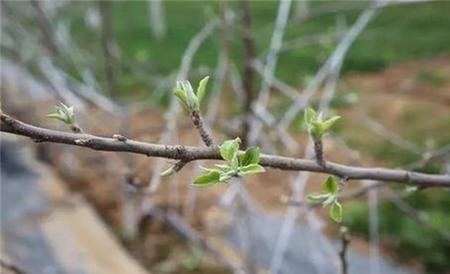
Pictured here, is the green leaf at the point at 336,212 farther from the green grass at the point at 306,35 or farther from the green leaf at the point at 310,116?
the green grass at the point at 306,35

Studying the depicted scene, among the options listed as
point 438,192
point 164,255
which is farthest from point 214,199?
point 438,192

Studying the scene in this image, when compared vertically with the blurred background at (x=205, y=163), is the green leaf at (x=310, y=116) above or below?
below

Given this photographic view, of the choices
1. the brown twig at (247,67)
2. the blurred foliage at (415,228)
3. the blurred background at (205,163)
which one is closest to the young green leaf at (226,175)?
the blurred background at (205,163)

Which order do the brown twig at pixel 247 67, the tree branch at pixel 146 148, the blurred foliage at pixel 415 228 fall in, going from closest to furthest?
the tree branch at pixel 146 148 < the brown twig at pixel 247 67 < the blurred foliage at pixel 415 228

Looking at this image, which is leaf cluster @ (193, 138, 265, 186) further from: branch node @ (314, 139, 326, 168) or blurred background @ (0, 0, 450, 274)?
blurred background @ (0, 0, 450, 274)

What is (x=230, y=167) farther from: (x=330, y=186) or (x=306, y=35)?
(x=306, y=35)

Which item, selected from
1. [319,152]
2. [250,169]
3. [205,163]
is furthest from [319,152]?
[205,163]

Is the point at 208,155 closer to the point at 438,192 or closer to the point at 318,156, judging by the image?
the point at 318,156

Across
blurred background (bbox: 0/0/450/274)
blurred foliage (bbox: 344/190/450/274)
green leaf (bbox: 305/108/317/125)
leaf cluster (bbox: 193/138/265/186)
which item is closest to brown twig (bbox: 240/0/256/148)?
blurred background (bbox: 0/0/450/274)
